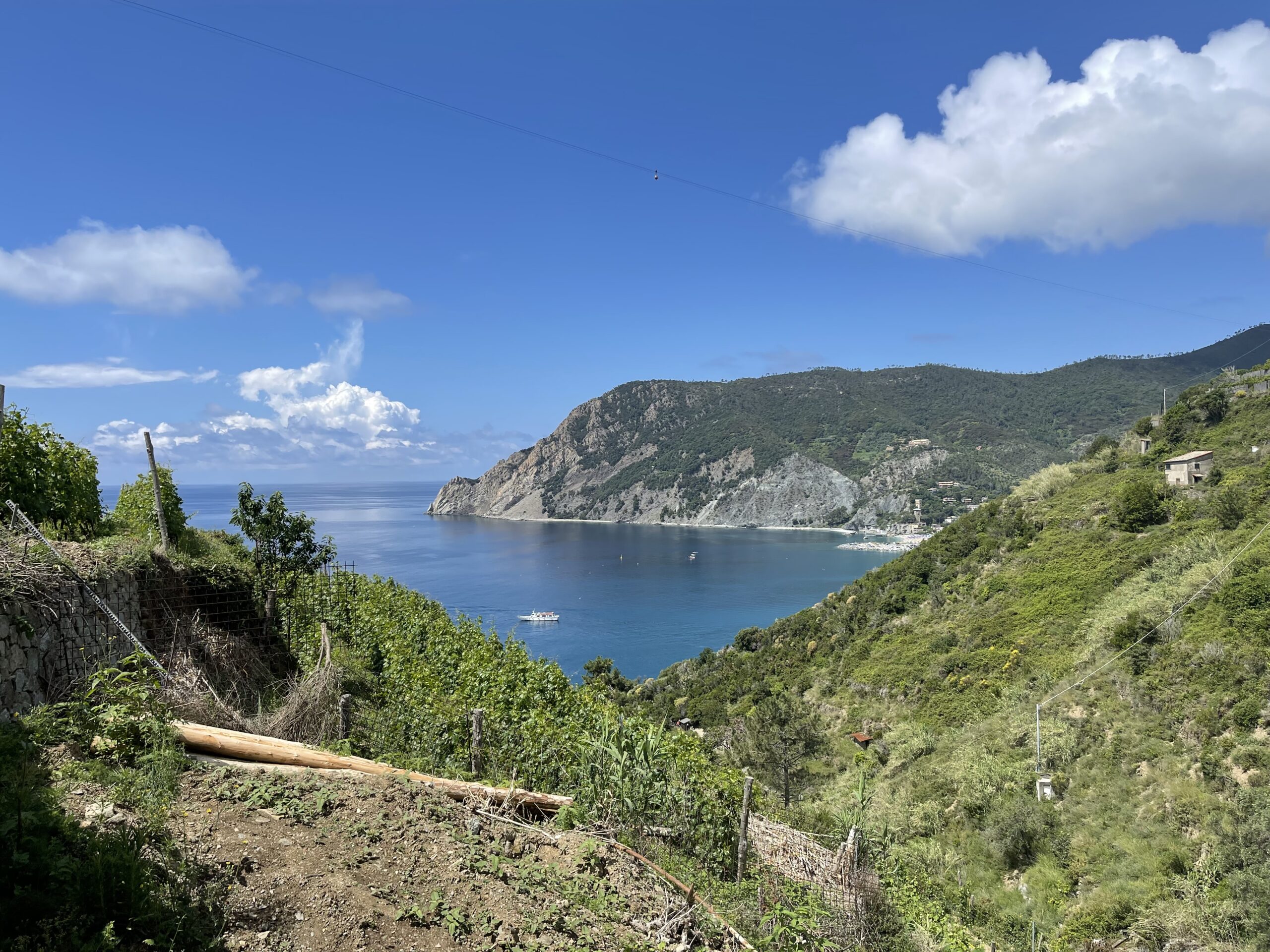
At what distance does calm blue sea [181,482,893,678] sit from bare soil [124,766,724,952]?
3356 cm

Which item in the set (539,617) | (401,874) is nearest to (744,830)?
(401,874)

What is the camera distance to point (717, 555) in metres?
108

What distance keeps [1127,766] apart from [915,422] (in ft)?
569

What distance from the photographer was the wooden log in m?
5.27

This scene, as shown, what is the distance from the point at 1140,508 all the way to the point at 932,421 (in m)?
162

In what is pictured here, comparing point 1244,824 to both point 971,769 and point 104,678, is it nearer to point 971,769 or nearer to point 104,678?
point 971,769

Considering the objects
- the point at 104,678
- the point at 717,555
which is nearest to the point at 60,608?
the point at 104,678

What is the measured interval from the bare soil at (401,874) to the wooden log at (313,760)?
0.71 feet

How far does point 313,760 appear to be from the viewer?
17.8ft

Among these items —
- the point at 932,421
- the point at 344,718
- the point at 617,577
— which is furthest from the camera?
the point at 932,421

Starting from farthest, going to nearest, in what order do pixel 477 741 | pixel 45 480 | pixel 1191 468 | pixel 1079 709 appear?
pixel 1191 468
pixel 1079 709
pixel 45 480
pixel 477 741

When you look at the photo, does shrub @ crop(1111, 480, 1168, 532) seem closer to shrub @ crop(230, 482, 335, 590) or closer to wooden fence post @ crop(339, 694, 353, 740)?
shrub @ crop(230, 482, 335, 590)

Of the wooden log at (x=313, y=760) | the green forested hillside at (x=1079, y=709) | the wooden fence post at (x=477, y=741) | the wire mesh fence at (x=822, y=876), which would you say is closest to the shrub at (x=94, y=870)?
the wooden log at (x=313, y=760)

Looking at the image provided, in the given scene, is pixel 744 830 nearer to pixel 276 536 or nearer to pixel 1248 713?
pixel 276 536
